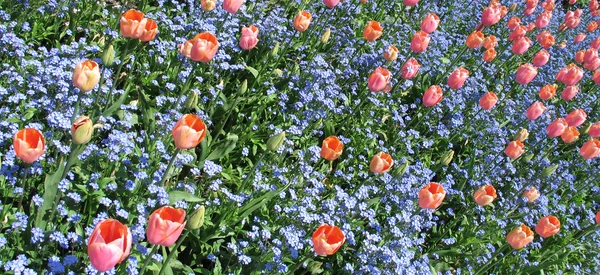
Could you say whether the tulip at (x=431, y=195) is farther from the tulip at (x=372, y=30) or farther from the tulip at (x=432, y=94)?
the tulip at (x=372, y=30)

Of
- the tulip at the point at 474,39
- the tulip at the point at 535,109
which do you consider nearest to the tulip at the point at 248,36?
the tulip at the point at 474,39

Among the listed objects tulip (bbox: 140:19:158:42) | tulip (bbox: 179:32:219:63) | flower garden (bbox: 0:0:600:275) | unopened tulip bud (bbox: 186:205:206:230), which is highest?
tulip (bbox: 179:32:219:63)

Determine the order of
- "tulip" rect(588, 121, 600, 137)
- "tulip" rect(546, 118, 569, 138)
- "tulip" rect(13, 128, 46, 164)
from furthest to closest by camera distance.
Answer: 1. "tulip" rect(588, 121, 600, 137)
2. "tulip" rect(546, 118, 569, 138)
3. "tulip" rect(13, 128, 46, 164)

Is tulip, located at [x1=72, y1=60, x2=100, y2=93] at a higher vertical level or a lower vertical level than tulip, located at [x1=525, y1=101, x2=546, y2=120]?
higher

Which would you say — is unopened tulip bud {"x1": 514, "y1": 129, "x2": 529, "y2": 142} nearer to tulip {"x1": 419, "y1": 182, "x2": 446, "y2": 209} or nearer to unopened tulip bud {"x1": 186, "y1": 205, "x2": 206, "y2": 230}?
tulip {"x1": 419, "y1": 182, "x2": 446, "y2": 209}

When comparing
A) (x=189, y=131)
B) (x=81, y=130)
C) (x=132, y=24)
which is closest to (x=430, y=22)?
(x=132, y=24)

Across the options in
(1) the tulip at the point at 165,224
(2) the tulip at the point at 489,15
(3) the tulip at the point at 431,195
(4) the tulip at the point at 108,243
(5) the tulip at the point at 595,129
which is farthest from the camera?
(2) the tulip at the point at 489,15

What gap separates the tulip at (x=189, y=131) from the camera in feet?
7.47

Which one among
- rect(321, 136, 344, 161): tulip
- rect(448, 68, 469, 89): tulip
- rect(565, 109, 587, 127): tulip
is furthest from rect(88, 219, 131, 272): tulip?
rect(565, 109, 587, 127): tulip

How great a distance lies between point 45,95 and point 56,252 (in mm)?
1008

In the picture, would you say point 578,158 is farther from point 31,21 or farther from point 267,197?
point 31,21

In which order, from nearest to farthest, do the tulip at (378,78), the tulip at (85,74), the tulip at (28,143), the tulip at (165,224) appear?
the tulip at (165,224), the tulip at (28,143), the tulip at (85,74), the tulip at (378,78)

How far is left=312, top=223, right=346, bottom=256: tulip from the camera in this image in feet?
7.74

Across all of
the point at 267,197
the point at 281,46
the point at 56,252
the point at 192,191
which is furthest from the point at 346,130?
the point at 56,252
